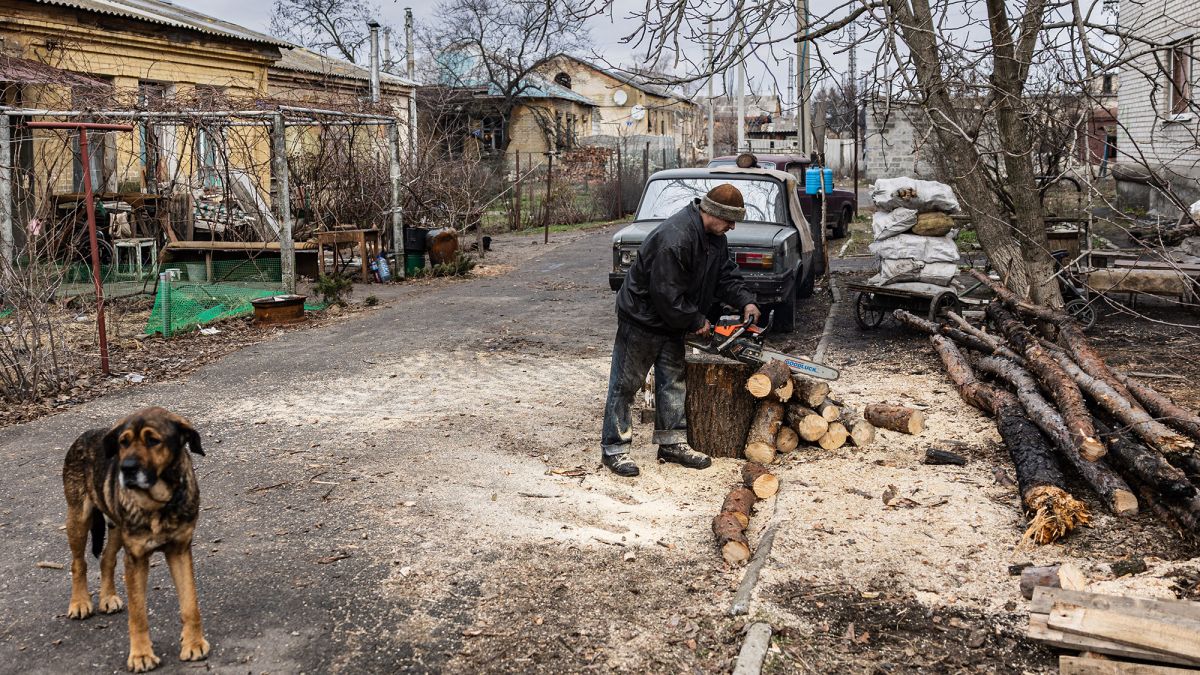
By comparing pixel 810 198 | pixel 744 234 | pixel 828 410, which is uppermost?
pixel 810 198

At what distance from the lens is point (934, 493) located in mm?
5855

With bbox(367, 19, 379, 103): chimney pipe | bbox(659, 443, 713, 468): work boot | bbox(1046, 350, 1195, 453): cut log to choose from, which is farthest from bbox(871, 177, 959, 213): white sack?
bbox(367, 19, 379, 103): chimney pipe

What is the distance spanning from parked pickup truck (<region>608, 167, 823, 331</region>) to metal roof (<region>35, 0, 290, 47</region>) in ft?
35.3

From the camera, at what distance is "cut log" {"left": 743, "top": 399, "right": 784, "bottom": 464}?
6.65 meters

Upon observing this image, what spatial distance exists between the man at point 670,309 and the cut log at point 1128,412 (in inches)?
87.0

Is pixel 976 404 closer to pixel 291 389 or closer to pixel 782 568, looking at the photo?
pixel 782 568

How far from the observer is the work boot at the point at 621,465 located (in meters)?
6.44

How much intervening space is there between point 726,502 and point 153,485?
3080 millimetres

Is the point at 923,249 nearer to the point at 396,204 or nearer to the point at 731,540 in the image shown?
the point at 731,540

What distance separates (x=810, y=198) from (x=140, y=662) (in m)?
14.0

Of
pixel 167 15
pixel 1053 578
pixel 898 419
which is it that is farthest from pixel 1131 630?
pixel 167 15

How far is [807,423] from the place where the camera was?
265 inches

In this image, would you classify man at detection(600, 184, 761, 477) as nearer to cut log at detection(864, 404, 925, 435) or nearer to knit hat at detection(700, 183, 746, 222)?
knit hat at detection(700, 183, 746, 222)

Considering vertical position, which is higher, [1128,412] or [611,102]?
[611,102]
